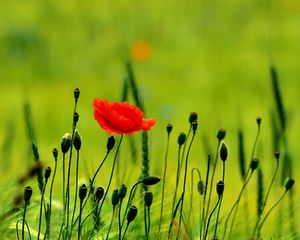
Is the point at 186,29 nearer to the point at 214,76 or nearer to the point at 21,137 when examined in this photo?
the point at 214,76

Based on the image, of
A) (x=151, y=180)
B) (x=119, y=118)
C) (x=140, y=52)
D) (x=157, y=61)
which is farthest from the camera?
(x=157, y=61)

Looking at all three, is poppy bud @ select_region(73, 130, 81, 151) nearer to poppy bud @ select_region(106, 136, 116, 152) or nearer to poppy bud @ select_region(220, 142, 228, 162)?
poppy bud @ select_region(106, 136, 116, 152)

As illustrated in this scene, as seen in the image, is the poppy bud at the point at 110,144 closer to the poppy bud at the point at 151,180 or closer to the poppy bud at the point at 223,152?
the poppy bud at the point at 151,180

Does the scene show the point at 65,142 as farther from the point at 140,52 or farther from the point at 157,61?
the point at 157,61

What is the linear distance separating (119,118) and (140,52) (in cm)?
544

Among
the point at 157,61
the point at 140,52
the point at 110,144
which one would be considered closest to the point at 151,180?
the point at 110,144

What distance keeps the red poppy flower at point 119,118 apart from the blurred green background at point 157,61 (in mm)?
3400

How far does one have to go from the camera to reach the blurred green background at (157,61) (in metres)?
5.92

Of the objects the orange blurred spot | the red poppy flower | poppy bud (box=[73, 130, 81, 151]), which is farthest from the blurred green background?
poppy bud (box=[73, 130, 81, 151])

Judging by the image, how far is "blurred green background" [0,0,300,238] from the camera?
5.92 metres

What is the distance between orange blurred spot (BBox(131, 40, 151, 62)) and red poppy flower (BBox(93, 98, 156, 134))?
5.35 metres

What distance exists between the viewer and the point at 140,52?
7016 mm

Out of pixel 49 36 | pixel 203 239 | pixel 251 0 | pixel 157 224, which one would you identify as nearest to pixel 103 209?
pixel 157 224

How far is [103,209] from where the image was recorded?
189 centimetres
